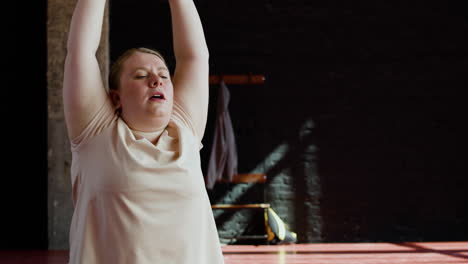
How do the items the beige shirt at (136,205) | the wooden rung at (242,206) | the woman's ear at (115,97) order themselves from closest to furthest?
the beige shirt at (136,205), the woman's ear at (115,97), the wooden rung at (242,206)

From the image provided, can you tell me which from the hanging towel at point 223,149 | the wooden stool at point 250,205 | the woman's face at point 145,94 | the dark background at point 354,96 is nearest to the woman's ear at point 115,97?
the woman's face at point 145,94

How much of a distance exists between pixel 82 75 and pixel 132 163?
158mm

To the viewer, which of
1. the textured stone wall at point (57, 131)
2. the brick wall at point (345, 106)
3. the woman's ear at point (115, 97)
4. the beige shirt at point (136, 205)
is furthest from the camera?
the brick wall at point (345, 106)

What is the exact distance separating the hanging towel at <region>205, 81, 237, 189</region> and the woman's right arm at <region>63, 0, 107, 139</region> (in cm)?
483

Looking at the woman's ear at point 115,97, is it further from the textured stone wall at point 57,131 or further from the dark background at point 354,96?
the dark background at point 354,96

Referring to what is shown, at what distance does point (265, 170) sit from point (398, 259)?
1907 mm

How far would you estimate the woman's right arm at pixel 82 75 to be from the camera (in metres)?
0.83

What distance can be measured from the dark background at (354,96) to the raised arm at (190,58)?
5.16 meters

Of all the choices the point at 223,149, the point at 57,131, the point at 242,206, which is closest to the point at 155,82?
the point at 223,149

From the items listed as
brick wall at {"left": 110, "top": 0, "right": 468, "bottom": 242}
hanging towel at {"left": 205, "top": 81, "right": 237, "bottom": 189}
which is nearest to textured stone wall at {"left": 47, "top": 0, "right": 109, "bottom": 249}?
brick wall at {"left": 110, "top": 0, "right": 468, "bottom": 242}

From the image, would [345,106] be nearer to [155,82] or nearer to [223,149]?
[223,149]

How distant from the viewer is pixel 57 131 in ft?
18.4
